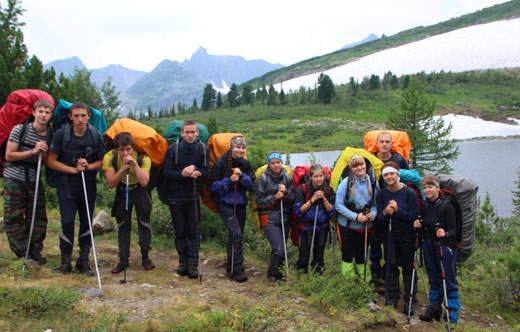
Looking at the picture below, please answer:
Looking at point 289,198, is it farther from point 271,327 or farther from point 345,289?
point 271,327

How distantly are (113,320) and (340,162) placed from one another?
3.69m

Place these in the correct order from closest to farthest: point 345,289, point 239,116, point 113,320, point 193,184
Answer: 1. point 113,320
2. point 345,289
3. point 193,184
4. point 239,116

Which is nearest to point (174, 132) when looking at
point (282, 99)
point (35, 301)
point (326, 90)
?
point (35, 301)

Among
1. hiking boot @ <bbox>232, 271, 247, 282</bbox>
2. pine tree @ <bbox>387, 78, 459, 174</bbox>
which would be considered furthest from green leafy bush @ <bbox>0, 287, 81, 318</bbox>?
pine tree @ <bbox>387, 78, 459, 174</bbox>

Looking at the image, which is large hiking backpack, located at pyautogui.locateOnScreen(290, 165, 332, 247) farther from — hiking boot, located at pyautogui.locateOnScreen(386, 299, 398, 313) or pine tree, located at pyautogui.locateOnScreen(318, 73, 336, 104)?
pine tree, located at pyautogui.locateOnScreen(318, 73, 336, 104)

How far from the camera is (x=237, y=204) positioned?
5953mm

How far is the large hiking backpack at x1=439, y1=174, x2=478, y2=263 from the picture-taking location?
15.9ft

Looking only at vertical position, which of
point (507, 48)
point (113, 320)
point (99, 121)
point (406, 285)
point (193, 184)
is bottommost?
point (406, 285)

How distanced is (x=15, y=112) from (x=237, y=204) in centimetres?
342

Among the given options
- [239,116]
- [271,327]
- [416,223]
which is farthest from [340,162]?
[239,116]

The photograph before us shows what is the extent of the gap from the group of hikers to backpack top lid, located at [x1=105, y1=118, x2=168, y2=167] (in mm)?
148

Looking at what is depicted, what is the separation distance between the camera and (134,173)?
550 cm

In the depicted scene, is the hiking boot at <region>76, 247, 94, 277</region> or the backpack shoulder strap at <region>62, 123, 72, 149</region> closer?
the backpack shoulder strap at <region>62, 123, 72, 149</region>

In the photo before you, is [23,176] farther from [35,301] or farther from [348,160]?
[348,160]
